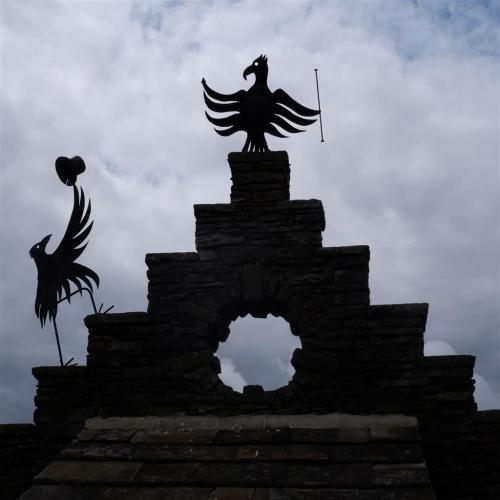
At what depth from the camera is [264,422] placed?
23.8ft

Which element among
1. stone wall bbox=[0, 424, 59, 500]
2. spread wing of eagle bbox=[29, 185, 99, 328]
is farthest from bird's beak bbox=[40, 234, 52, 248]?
stone wall bbox=[0, 424, 59, 500]

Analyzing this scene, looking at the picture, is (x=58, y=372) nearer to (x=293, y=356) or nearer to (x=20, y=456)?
(x=20, y=456)

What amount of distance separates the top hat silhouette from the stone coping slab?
2925 millimetres

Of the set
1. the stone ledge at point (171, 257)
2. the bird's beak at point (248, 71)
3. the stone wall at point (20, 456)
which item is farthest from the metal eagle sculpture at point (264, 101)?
the stone wall at point (20, 456)

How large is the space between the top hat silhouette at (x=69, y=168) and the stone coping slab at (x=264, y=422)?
2.92 meters

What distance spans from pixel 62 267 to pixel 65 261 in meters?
0.08

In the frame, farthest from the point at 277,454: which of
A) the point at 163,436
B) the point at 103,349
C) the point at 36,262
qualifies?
the point at 36,262

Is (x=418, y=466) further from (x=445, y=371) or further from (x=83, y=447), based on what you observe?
(x=83, y=447)

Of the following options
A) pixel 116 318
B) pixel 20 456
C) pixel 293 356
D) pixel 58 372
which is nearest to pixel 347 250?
pixel 293 356

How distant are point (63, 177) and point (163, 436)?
335 cm

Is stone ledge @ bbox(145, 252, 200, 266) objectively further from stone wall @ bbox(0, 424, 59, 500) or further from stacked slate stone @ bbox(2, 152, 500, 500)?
stone wall @ bbox(0, 424, 59, 500)

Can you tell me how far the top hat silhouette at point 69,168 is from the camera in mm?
8859

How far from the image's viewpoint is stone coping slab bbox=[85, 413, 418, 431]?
23.5ft

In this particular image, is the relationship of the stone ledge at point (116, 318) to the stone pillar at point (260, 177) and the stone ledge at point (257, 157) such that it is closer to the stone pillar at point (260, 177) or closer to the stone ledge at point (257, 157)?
the stone pillar at point (260, 177)
